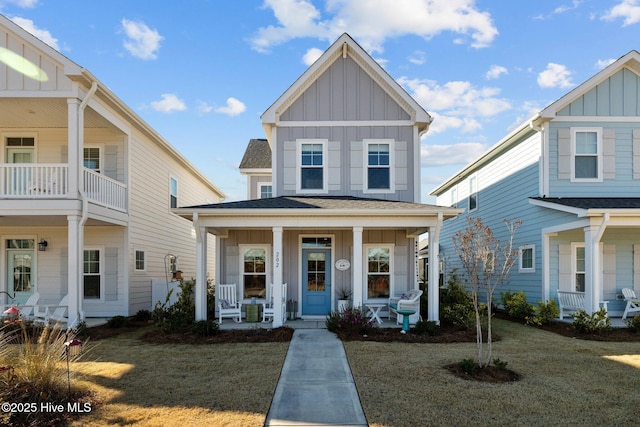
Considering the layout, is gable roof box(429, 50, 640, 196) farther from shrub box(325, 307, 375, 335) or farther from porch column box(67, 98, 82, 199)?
porch column box(67, 98, 82, 199)

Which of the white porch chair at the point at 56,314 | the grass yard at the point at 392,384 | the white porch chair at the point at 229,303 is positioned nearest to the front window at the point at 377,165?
the white porch chair at the point at 229,303

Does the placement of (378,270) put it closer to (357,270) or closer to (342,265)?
(342,265)

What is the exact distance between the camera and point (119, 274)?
13.5 meters

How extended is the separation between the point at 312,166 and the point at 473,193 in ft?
29.5

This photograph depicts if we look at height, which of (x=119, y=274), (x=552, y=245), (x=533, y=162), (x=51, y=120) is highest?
(x=51, y=120)

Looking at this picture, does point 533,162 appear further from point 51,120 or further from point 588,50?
point 51,120

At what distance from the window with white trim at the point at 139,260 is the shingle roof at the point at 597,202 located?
1249 centimetres

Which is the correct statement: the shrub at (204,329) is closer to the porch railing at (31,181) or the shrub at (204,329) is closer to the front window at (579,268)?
the porch railing at (31,181)

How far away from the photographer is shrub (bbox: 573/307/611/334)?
413 inches

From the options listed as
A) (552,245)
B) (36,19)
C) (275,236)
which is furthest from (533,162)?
(36,19)

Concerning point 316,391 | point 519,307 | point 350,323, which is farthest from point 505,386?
point 519,307

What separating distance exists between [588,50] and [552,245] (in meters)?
5.86

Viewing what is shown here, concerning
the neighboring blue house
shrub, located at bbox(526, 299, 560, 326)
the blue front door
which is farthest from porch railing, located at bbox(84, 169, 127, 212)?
the neighboring blue house

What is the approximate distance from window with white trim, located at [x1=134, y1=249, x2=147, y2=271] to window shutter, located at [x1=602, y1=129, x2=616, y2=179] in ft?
48.0
